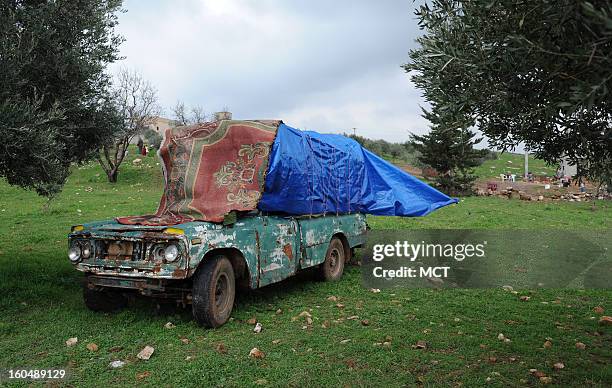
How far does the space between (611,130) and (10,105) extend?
23.0ft

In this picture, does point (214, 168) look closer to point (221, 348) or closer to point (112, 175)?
point (221, 348)

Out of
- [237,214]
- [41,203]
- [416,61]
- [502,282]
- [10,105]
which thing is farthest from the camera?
[41,203]

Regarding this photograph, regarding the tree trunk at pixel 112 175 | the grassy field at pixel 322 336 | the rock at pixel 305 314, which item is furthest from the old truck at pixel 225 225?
the tree trunk at pixel 112 175

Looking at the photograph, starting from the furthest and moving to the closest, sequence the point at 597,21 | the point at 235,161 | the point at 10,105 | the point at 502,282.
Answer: the point at 502,282 < the point at 235,161 < the point at 10,105 < the point at 597,21

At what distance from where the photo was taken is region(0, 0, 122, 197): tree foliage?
6.82m

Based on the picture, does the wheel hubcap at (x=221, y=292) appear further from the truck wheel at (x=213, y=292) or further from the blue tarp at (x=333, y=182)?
the blue tarp at (x=333, y=182)

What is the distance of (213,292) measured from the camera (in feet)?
21.6

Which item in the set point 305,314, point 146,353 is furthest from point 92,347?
point 305,314

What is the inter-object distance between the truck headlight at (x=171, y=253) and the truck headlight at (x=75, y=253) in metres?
1.50

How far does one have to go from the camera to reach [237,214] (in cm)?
727

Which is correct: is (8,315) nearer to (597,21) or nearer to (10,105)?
(10,105)

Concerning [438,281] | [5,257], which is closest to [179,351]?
[438,281]

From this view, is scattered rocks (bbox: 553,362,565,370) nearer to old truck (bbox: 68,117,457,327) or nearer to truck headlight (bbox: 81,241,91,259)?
old truck (bbox: 68,117,457,327)

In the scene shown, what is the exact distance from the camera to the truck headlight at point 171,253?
20.5 ft
